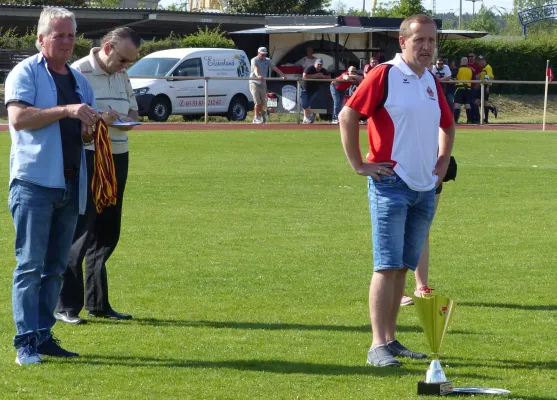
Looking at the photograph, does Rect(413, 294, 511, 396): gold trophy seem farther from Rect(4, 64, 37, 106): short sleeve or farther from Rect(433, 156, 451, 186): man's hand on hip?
Rect(4, 64, 37, 106): short sleeve

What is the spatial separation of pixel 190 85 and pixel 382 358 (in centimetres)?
2412

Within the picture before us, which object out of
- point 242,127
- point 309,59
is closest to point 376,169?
point 242,127

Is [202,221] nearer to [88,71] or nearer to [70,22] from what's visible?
[88,71]

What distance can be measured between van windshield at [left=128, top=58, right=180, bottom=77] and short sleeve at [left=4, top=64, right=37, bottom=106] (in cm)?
2406

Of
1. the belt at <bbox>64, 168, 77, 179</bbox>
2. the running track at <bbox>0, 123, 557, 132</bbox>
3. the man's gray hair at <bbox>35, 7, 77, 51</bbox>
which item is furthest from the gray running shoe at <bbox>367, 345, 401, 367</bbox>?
the running track at <bbox>0, 123, 557, 132</bbox>

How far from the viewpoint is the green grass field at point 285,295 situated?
577 cm

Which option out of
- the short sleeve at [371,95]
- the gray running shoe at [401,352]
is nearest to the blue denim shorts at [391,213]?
the short sleeve at [371,95]

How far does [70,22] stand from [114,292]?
2.93 meters

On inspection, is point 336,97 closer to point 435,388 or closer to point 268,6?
point 435,388

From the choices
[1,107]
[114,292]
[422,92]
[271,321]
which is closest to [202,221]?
[114,292]

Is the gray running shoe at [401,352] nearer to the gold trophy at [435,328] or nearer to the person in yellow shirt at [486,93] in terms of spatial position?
the gold trophy at [435,328]

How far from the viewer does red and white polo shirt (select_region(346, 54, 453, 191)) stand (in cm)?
586

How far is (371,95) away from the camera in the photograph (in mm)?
5852

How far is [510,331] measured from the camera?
698 centimetres
